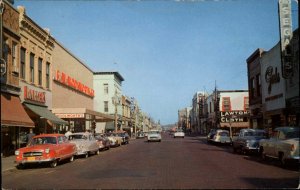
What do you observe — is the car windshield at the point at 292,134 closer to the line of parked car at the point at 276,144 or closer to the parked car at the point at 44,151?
the line of parked car at the point at 276,144

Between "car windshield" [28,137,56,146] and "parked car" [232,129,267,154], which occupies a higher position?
"car windshield" [28,137,56,146]

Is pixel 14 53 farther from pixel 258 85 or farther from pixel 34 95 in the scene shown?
pixel 258 85

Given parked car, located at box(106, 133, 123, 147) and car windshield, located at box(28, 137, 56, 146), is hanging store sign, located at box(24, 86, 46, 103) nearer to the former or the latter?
parked car, located at box(106, 133, 123, 147)

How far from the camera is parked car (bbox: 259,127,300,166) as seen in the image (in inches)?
594

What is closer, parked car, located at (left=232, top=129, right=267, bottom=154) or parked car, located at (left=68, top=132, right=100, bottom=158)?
parked car, located at (left=232, top=129, right=267, bottom=154)

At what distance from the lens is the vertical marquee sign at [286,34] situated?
26.9m

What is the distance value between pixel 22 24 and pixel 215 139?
21.5 metres

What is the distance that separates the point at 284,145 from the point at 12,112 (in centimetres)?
1621

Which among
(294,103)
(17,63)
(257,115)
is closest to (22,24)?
(17,63)

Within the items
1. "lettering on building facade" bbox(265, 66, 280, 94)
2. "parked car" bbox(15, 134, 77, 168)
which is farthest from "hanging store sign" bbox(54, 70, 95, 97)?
"lettering on building facade" bbox(265, 66, 280, 94)

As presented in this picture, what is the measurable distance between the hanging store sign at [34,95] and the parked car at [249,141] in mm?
15497

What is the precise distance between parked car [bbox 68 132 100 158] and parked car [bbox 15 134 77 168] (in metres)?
3.01

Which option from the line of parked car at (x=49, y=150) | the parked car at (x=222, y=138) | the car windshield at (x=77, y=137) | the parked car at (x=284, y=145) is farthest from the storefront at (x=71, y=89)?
the parked car at (x=284, y=145)

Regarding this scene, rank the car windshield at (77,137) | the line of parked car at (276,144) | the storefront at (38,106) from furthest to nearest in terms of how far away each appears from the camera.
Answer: the storefront at (38,106) < the car windshield at (77,137) < the line of parked car at (276,144)
